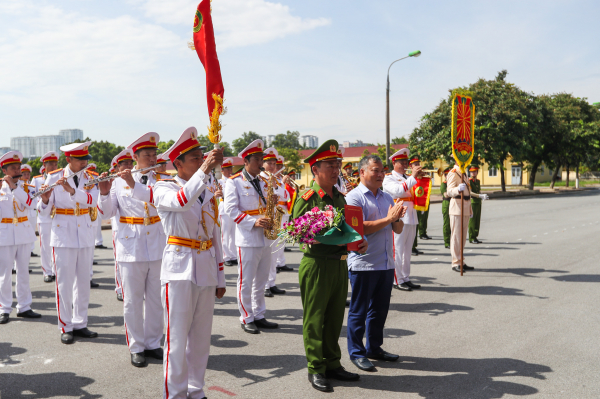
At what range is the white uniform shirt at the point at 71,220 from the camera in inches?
244

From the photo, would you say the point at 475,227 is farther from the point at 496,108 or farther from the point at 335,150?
the point at 496,108

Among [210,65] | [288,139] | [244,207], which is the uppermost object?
[288,139]

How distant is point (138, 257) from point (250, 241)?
1.62m

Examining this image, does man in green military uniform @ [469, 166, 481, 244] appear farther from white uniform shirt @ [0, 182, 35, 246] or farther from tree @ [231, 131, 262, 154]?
tree @ [231, 131, 262, 154]

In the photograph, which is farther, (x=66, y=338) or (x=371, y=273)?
(x=66, y=338)

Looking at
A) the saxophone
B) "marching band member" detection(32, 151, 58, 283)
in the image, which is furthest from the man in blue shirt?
"marching band member" detection(32, 151, 58, 283)

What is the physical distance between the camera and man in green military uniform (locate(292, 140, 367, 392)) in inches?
179

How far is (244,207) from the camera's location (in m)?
6.93

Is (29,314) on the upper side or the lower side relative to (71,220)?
lower

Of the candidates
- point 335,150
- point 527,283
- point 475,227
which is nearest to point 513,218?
point 475,227

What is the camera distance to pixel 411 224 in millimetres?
9047

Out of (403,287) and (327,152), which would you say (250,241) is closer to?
(327,152)

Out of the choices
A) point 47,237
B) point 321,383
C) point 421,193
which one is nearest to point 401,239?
point 421,193

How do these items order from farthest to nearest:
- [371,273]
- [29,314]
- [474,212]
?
[474,212] → [29,314] → [371,273]
